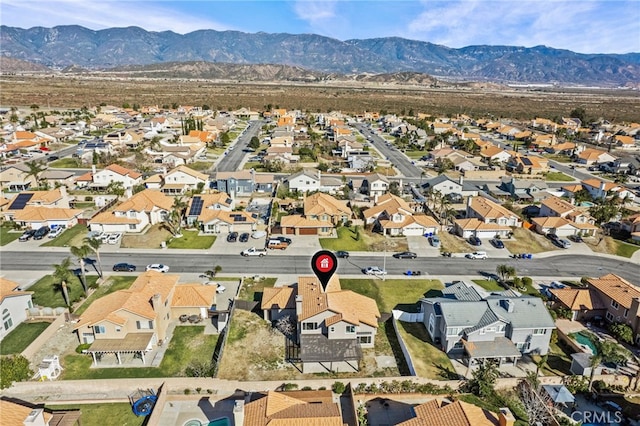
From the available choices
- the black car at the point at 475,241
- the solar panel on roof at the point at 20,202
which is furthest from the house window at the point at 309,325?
the solar panel on roof at the point at 20,202

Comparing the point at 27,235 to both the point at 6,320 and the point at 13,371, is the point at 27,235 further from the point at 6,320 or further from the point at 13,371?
the point at 13,371

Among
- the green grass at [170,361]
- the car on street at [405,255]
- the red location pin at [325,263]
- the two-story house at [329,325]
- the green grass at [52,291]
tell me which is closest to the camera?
the red location pin at [325,263]

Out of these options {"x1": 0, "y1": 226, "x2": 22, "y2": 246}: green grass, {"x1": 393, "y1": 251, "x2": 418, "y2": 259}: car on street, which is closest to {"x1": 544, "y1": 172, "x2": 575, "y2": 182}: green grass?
→ {"x1": 393, "y1": 251, "x2": 418, "y2": 259}: car on street

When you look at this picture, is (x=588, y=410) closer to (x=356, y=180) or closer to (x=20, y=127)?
(x=356, y=180)

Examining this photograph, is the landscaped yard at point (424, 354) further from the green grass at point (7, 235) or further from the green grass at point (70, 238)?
the green grass at point (7, 235)

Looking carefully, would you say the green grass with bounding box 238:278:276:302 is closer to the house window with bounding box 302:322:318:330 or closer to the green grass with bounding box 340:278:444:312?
the green grass with bounding box 340:278:444:312

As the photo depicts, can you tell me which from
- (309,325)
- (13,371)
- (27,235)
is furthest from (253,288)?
(27,235)
